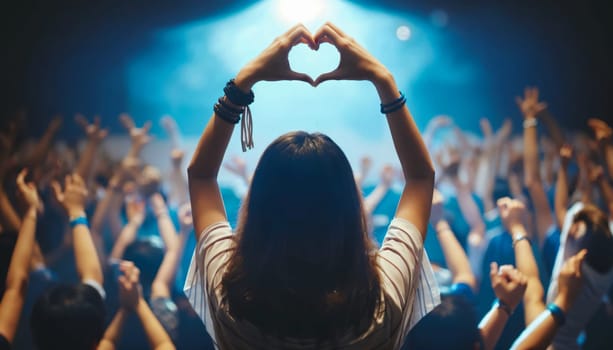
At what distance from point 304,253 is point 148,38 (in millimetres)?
3994

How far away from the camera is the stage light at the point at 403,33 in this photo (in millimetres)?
4015

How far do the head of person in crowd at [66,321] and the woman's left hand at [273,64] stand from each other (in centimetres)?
61

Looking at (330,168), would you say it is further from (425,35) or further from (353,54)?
(425,35)

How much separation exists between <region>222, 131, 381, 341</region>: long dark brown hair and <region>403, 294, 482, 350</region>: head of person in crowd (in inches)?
17.6

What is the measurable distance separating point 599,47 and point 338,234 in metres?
4.87

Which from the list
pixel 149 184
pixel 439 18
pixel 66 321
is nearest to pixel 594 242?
pixel 66 321

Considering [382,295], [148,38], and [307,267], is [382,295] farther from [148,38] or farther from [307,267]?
[148,38]

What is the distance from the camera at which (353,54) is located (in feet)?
2.60

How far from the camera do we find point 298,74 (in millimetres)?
808

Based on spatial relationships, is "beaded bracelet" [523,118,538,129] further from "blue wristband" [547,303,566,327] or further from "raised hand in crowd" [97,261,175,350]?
"raised hand in crowd" [97,261,175,350]

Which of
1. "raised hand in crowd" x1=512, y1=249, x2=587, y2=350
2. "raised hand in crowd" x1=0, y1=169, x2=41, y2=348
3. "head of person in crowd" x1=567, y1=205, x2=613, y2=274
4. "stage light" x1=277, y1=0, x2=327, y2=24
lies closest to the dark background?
"stage light" x1=277, y1=0, x2=327, y2=24

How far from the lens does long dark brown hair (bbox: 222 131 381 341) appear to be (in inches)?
27.9

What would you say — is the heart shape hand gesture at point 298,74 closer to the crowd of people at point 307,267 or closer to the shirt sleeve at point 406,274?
the crowd of people at point 307,267

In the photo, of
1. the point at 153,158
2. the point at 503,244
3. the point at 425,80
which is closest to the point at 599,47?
the point at 425,80
